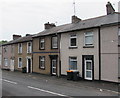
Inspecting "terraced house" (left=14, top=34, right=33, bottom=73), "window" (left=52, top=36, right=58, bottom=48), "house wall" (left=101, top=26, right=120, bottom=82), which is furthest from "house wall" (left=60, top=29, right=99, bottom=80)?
"terraced house" (left=14, top=34, right=33, bottom=73)

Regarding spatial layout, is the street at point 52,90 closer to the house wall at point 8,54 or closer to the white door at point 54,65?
the white door at point 54,65

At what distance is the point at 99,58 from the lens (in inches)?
563

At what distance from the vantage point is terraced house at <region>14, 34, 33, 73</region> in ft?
79.8

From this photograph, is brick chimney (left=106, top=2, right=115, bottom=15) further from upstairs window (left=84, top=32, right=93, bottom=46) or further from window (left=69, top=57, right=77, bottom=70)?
window (left=69, top=57, right=77, bottom=70)

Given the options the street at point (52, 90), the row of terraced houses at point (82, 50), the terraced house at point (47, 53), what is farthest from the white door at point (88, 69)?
the terraced house at point (47, 53)

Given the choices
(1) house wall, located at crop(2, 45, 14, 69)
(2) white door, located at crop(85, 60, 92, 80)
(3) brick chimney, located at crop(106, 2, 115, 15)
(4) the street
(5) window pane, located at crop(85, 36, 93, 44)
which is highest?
(3) brick chimney, located at crop(106, 2, 115, 15)

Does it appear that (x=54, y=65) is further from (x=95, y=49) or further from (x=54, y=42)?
(x=95, y=49)

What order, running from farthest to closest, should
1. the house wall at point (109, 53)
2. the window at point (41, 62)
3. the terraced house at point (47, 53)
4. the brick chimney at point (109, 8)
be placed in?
the window at point (41, 62)
the terraced house at point (47, 53)
the brick chimney at point (109, 8)
the house wall at point (109, 53)

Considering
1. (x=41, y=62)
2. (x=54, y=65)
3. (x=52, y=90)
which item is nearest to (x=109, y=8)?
(x=54, y=65)

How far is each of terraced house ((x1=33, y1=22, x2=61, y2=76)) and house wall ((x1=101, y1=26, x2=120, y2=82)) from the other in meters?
6.38

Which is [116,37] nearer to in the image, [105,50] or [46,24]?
[105,50]

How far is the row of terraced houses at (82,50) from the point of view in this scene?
13.5 metres

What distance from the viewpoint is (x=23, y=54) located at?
25844mm

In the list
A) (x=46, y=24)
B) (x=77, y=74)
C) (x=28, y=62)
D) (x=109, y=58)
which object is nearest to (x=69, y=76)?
(x=77, y=74)
